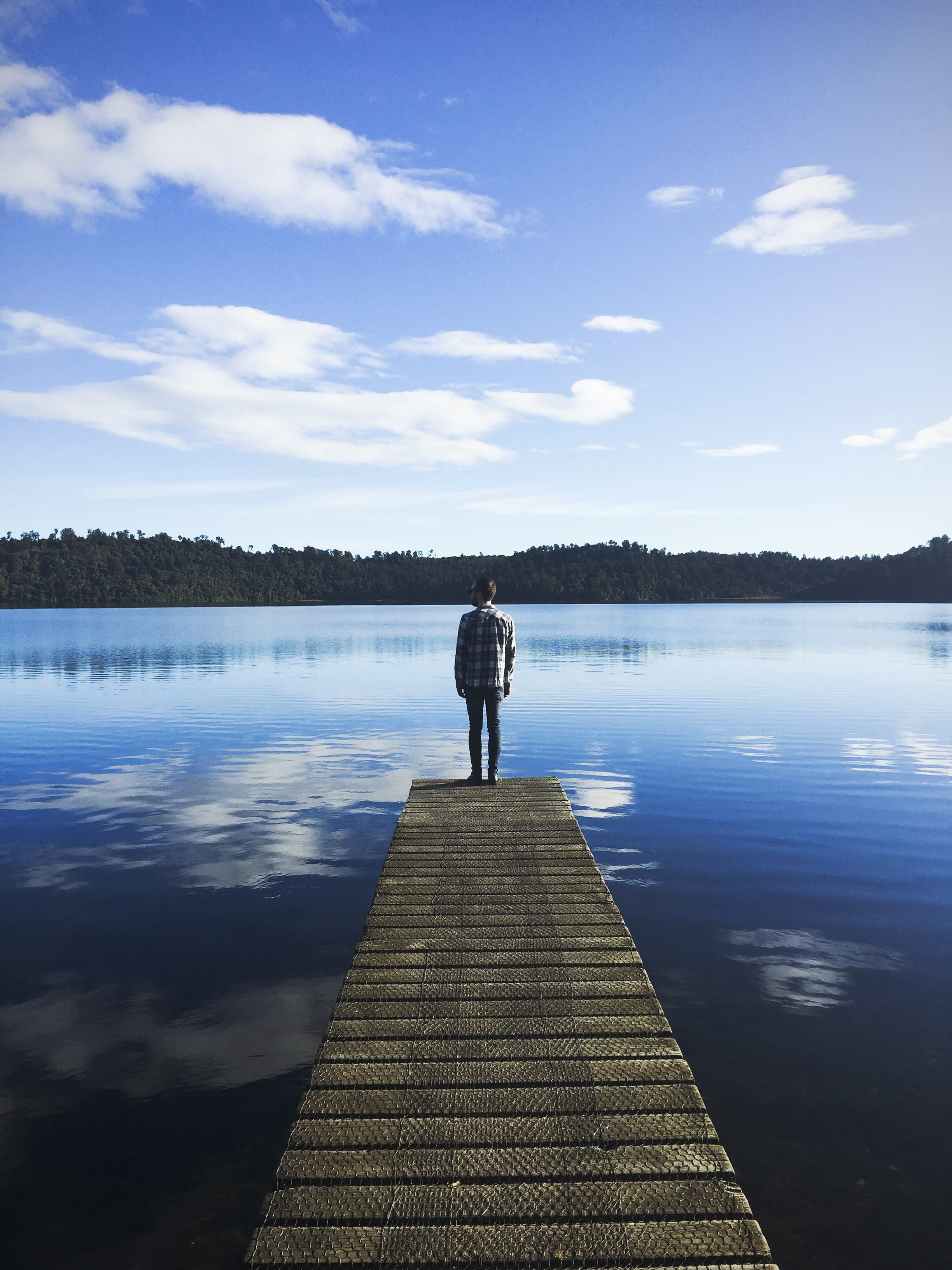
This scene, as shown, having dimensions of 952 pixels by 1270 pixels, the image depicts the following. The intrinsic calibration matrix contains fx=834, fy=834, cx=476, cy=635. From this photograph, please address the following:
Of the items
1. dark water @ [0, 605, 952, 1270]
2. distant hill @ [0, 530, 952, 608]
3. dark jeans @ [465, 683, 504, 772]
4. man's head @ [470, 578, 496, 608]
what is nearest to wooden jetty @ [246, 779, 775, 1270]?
dark water @ [0, 605, 952, 1270]

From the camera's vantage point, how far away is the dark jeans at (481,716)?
424 inches

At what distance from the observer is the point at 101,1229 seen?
4656 mm

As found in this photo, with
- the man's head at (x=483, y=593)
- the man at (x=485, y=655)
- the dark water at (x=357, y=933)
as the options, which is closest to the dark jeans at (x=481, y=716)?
the man at (x=485, y=655)

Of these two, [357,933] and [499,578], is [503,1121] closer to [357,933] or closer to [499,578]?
[357,933]

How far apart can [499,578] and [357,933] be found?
175307mm

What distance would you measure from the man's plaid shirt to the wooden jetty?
13.4ft

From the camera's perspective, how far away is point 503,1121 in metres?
4.12

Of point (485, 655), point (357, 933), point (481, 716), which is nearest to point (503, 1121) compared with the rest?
point (357, 933)

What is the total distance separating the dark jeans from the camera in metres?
10.8

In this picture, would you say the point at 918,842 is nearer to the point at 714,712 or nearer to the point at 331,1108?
the point at 331,1108

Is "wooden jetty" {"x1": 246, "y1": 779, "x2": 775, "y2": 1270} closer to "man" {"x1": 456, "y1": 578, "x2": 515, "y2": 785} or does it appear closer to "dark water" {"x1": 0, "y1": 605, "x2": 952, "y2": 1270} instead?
"dark water" {"x1": 0, "y1": 605, "x2": 952, "y2": 1270}

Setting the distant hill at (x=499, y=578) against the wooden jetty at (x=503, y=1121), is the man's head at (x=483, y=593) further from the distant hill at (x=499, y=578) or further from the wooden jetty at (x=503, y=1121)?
the distant hill at (x=499, y=578)

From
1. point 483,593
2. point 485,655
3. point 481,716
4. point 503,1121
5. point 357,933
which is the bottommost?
point 357,933

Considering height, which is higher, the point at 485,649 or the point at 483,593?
the point at 483,593
